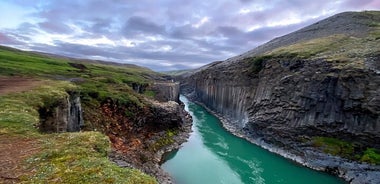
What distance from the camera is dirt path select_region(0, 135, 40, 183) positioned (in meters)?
16.4

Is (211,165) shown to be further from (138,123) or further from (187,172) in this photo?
(138,123)

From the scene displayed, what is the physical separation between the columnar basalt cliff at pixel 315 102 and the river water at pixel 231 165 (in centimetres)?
338

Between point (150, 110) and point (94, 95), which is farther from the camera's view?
point (150, 110)

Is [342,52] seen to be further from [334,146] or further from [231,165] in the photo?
[231,165]

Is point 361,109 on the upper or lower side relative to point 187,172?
upper

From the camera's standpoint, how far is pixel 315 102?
62.6m

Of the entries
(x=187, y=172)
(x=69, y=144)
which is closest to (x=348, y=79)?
(x=187, y=172)

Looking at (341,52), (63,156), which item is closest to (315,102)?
(341,52)

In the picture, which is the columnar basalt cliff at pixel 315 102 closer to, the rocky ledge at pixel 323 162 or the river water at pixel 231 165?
the rocky ledge at pixel 323 162

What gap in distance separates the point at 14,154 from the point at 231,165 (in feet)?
137

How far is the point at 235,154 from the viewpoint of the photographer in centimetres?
6266

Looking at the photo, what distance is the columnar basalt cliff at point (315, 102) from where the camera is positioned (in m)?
53.7

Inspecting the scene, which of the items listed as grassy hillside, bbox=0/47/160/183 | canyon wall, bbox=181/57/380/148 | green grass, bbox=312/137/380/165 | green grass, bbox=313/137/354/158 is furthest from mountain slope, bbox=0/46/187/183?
green grass, bbox=312/137/380/165

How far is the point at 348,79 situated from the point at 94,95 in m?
44.7
